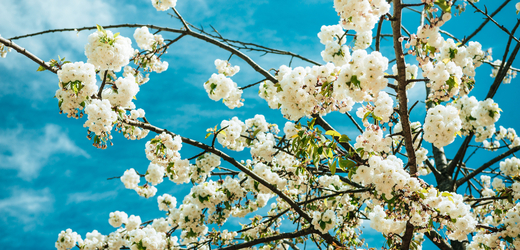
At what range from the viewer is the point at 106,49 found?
3.77 m

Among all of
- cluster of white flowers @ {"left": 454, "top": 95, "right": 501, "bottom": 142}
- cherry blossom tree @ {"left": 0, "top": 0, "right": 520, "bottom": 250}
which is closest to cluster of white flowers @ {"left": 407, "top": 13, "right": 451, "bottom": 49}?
cherry blossom tree @ {"left": 0, "top": 0, "right": 520, "bottom": 250}

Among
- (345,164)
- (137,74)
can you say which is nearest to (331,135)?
(345,164)

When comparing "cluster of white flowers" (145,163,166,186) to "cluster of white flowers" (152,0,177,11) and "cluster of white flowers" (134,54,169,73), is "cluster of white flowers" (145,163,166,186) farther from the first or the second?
"cluster of white flowers" (152,0,177,11)

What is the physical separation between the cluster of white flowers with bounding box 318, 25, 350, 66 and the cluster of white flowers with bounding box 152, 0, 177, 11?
111 inches

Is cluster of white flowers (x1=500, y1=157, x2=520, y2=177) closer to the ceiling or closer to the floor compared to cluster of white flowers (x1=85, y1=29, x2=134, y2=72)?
closer to the ceiling

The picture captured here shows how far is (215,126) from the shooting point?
17.2 feet

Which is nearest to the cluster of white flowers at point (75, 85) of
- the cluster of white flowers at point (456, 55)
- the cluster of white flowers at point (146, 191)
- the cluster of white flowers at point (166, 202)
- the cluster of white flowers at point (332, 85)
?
the cluster of white flowers at point (332, 85)

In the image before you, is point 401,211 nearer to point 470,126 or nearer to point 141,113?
point 470,126

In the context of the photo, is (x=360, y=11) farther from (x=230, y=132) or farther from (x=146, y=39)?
(x=146, y=39)

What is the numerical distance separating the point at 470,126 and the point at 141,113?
569cm

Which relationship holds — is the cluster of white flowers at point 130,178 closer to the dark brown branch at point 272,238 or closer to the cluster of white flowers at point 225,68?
the dark brown branch at point 272,238

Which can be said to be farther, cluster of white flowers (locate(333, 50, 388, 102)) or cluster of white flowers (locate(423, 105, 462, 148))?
cluster of white flowers (locate(423, 105, 462, 148))

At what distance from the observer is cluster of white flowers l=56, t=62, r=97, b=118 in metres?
3.59

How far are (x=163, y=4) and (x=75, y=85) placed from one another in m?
3.15
